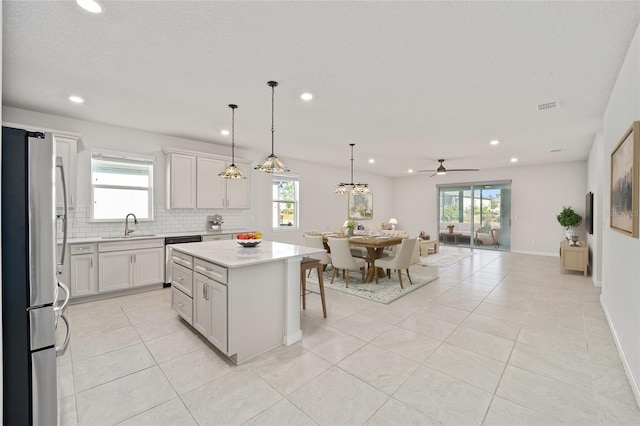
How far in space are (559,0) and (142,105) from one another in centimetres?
416

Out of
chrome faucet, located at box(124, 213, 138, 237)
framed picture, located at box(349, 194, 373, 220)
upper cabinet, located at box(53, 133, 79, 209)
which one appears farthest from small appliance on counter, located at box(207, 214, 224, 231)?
framed picture, located at box(349, 194, 373, 220)

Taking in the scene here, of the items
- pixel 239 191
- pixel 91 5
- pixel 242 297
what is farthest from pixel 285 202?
pixel 91 5

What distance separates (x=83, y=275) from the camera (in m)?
3.90

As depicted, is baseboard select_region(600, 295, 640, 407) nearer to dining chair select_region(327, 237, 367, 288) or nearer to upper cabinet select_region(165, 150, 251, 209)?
dining chair select_region(327, 237, 367, 288)

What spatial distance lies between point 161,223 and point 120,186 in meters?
0.85

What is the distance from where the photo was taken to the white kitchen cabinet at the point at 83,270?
151 inches

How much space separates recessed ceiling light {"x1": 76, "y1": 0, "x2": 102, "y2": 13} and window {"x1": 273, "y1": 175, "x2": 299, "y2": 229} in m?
5.08

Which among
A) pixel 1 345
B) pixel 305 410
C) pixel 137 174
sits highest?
pixel 137 174

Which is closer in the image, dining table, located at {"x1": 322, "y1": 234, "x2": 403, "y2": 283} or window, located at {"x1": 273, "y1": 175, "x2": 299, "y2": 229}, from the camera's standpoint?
dining table, located at {"x1": 322, "y1": 234, "x2": 403, "y2": 283}

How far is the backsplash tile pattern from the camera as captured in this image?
4.22m

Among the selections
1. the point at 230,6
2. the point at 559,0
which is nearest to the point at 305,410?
the point at 230,6

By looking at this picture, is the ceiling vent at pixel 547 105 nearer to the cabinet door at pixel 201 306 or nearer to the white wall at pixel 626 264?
the white wall at pixel 626 264

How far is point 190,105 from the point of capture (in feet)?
11.9

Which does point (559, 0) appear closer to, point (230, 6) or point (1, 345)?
point (230, 6)
